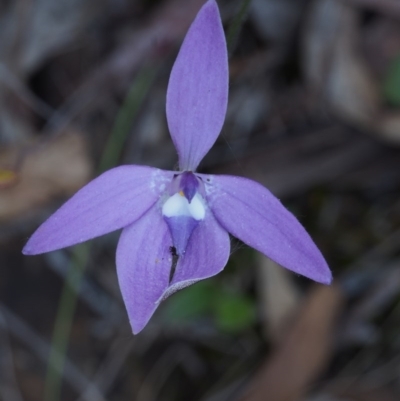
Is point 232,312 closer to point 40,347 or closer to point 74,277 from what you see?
point 74,277

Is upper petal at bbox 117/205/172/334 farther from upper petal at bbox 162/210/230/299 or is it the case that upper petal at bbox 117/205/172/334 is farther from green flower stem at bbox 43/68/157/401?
green flower stem at bbox 43/68/157/401

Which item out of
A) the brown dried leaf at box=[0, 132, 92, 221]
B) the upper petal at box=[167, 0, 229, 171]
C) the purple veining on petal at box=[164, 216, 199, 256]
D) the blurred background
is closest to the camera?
the upper petal at box=[167, 0, 229, 171]

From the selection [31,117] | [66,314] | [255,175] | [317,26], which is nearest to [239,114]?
[255,175]

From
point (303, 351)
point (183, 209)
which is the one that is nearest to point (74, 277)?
point (303, 351)

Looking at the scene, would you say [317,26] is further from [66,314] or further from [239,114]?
[66,314]

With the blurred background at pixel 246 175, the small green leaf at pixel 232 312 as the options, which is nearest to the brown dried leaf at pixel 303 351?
the blurred background at pixel 246 175

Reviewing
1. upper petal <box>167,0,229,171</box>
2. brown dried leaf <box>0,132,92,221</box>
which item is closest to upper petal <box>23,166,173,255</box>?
upper petal <box>167,0,229,171</box>
